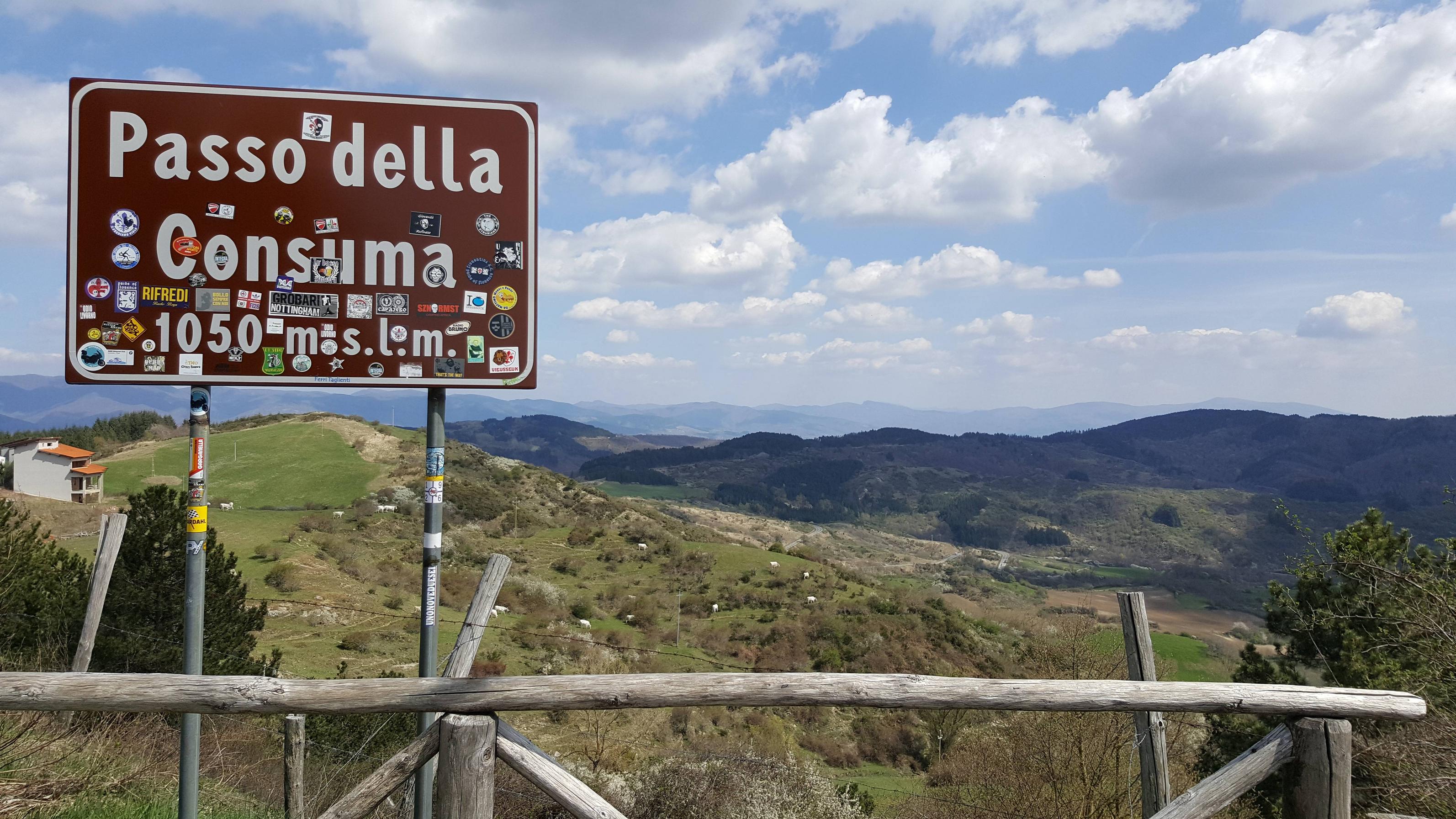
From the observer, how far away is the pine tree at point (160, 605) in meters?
9.20

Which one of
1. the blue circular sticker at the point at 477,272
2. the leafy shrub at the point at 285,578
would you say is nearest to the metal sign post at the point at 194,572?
the blue circular sticker at the point at 477,272

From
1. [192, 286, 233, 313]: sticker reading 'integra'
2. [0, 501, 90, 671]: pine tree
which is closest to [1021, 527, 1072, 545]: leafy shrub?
[0, 501, 90, 671]: pine tree

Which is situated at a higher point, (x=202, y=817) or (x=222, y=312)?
(x=222, y=312)

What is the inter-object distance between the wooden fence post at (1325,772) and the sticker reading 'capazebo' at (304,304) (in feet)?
15.9

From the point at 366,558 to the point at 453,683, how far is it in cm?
2643

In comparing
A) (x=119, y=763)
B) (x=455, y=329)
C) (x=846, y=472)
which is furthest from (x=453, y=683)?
(x=846, y=472)

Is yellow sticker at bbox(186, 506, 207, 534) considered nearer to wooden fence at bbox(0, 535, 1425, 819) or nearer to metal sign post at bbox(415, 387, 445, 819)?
wooden fence at bbox(0, 535, 1425, 819)

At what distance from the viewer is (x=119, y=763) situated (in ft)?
17.3

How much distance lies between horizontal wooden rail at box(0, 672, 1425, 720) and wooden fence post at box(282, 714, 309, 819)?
63.7 inches

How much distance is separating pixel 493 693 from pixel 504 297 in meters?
1.92

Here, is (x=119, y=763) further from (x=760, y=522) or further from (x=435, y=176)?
(x=760, y=522)

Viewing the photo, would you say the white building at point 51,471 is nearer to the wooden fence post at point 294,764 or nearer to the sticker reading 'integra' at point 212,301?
the wooden fence post at point 294,764

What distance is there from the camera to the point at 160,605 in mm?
9922

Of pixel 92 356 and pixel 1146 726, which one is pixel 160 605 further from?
pixel 1146 726
